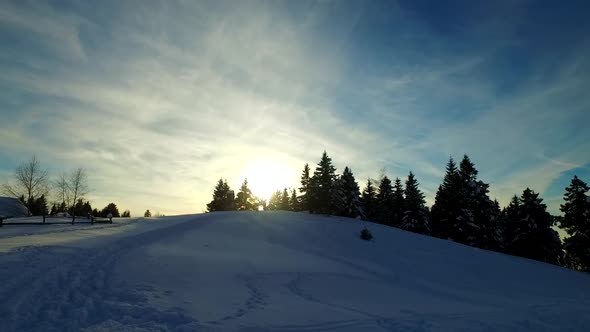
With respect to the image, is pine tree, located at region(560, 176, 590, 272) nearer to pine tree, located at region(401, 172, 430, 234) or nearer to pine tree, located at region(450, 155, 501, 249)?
pine tree, located at region(450, 155, 501, 249)

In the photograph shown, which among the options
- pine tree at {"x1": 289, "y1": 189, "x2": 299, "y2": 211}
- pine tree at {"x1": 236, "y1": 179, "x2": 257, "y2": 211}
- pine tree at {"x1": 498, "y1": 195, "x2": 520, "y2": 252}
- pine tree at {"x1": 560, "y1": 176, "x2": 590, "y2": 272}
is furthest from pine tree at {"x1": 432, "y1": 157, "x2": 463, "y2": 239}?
pine tree at {"x1": 236, "y1": 179, "x2": 257, "y2": 211}

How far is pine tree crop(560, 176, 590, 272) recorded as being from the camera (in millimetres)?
40188

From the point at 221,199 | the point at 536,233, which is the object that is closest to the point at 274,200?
the point at 221,199

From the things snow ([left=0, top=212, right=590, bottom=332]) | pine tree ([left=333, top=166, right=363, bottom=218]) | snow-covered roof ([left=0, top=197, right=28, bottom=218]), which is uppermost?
pine tree ([left=333, top=166, right=363, bottom=218])

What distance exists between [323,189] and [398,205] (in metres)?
20.3

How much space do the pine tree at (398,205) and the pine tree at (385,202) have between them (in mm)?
876

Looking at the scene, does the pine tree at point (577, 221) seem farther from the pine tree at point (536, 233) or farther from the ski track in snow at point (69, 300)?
the ski track in snow at point (69, 300)

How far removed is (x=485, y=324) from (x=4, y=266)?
18.5 meters

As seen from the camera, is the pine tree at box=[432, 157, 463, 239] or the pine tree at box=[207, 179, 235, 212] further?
the pine tree at box=[207, 179, 235, 212]

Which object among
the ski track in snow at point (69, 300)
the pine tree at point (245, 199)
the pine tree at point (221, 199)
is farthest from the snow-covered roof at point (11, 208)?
the ski track in snow at point (69, 300)

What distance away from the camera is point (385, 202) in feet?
236

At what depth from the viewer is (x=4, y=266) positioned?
504 inches

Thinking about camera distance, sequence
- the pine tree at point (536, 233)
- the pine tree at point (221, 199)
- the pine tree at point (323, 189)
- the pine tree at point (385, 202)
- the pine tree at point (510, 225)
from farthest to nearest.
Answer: the pine tree at point (221, 199) < the pine tree at point (385, 202) < the pine tree at point (323, 189) < the pine tree at point (510, 225) < the pine tree at point (536, 233)

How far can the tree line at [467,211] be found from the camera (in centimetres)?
4209
